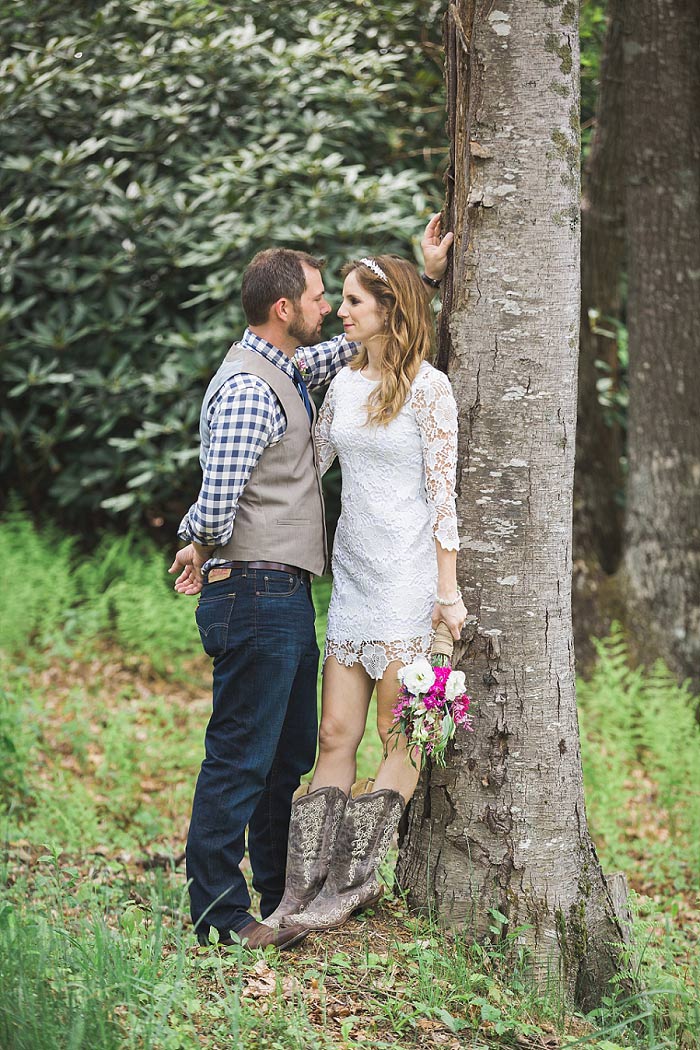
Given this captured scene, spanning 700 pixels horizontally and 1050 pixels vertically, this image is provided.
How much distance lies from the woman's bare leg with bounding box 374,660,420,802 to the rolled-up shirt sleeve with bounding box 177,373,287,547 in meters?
0.73

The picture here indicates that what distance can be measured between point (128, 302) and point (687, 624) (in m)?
4.48

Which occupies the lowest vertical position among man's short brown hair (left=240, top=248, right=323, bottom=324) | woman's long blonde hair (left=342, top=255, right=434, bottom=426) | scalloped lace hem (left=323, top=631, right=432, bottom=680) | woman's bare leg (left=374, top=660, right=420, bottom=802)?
woman's bare leg (left=374, top=660, right=420, bottom=802)

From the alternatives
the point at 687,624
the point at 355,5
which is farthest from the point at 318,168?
the point at 687,624

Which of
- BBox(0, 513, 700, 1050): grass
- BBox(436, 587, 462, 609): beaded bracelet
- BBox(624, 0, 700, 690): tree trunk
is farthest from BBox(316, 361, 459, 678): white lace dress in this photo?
BBox(624, 0, 700, 690): tree trunk

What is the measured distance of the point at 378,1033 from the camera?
9.88 ft

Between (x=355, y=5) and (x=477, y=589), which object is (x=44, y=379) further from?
(x=477, y=589)

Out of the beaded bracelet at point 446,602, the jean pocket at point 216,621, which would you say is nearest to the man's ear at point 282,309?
the jean pocket at point 216,621

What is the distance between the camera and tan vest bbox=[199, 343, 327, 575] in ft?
11.2

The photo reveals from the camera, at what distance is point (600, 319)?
7.62m

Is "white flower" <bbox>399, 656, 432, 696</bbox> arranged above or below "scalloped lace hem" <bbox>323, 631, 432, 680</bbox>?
above

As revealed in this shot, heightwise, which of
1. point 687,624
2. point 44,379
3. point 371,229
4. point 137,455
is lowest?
point 687,624

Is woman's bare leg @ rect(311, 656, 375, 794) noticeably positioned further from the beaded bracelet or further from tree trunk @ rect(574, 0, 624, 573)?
tree trunk @ rect(574, 0, 624, 573)

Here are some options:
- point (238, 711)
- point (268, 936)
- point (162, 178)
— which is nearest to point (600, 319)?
point (162, 178)

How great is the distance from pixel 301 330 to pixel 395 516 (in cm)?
70
